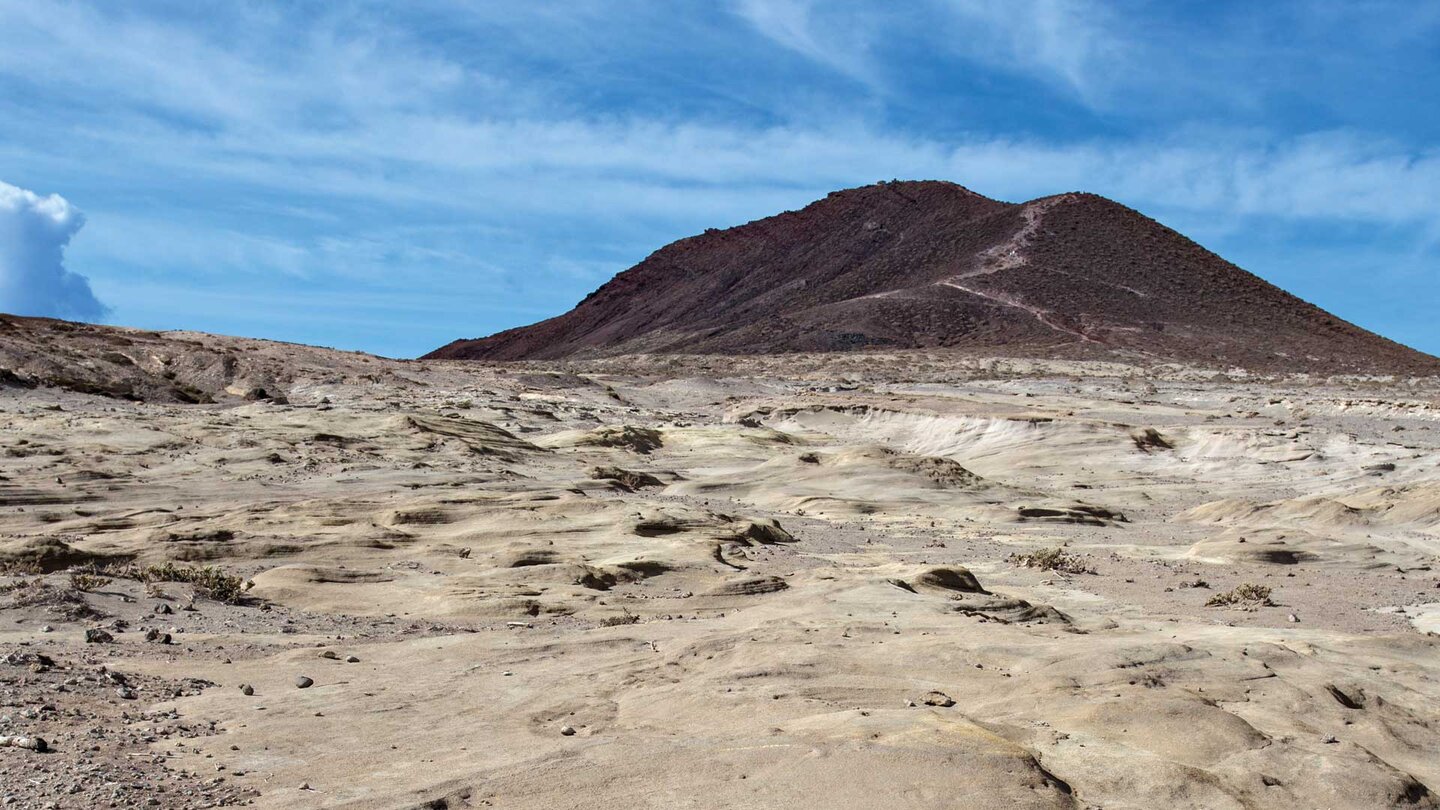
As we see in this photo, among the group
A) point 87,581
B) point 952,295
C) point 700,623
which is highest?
point 952,295

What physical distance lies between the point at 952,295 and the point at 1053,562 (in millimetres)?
68198

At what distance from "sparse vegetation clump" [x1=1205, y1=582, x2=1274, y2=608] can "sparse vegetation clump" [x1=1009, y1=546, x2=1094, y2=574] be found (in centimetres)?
205

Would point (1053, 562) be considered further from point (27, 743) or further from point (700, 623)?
point (27, 743)

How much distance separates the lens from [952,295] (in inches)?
3162

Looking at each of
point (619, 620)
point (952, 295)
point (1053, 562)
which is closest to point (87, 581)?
point (619, 620)

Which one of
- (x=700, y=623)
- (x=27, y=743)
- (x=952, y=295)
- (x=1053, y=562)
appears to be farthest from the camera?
(x=952, y=295)

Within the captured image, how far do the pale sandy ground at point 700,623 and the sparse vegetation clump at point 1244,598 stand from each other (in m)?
0.27

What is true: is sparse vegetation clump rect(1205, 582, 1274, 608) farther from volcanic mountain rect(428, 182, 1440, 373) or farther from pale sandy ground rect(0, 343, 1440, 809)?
volcanic mountain rect(428, 182, 1440, 373)

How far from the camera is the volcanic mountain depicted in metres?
71.5

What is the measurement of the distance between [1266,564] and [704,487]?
9877mm

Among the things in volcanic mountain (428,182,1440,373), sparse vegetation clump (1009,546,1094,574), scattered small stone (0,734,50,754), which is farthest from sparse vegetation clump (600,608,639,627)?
volcanic mountain (428,182,1440,373)

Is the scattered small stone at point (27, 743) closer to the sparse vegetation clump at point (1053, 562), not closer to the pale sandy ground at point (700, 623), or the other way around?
the pale sandy ground at point (700, 623)

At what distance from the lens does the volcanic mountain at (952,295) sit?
71500mm

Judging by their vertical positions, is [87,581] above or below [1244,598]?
above
